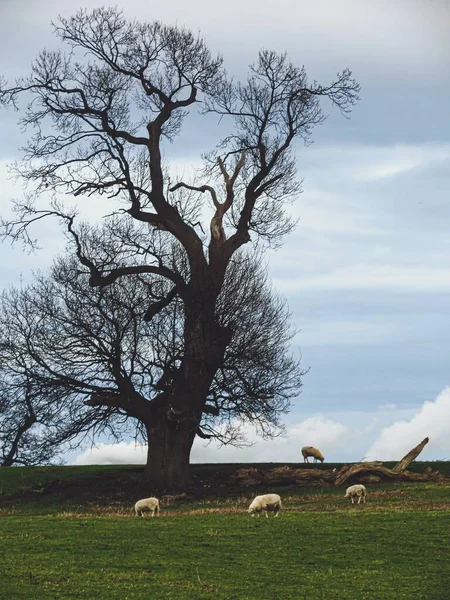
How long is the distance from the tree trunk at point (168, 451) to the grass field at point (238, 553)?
7471 millimetres

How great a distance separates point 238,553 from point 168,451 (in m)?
17.9

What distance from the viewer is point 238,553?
22.2 metres

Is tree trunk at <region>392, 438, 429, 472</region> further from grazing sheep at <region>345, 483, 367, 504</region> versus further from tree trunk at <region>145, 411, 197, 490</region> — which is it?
grazing sheep at <region>345, 483, 367, 504</region>

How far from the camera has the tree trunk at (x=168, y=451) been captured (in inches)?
1560

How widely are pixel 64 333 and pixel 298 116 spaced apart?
15.4 meters

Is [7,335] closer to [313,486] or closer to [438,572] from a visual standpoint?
[313,486]

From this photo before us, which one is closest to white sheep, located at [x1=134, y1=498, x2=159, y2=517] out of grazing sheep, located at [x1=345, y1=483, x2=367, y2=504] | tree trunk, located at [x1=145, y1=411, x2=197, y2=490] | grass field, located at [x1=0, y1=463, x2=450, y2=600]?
grass field, located at [x1=0, y1=463, x2=450, y2=600]

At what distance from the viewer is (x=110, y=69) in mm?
43469

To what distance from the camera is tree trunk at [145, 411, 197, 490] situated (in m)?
39.6

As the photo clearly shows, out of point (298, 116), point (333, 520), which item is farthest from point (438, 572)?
point (298, 116)

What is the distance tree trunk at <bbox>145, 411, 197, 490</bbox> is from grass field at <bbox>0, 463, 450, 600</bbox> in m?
7.47

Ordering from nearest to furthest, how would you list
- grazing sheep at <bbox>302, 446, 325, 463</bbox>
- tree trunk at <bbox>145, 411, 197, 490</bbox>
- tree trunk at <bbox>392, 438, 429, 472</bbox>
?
tree trunk at <bbox>145, 411, 197, 490</bbox> → tree trunk at <bbox>392, 438, 429, 472</bbox> → grazing sheep at <bbox>302, 446, 325, 463</bbox>

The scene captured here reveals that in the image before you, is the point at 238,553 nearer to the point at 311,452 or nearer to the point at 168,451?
the point at 168,451

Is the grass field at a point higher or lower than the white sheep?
lower
